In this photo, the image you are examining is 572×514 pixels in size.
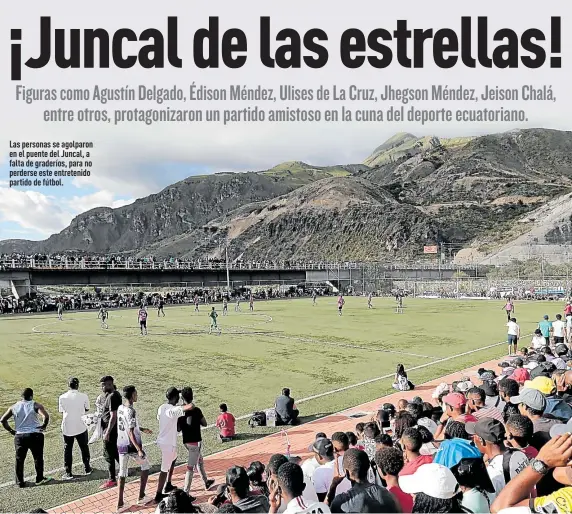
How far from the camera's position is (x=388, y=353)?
21984mm

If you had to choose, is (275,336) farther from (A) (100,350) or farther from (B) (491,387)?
(B) (491,387)

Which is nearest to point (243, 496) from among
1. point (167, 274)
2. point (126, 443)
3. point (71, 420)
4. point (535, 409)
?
point (126, 443)

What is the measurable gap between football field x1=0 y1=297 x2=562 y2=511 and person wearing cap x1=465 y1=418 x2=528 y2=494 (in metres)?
6.44

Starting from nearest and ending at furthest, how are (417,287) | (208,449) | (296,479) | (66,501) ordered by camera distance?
1. (296,479)
2. (66,501)
3. (208,449)
4. (417,287)

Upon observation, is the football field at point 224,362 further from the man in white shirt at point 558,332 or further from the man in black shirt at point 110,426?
the man in white shirt at point 558,332

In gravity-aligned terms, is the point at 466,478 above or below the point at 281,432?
above

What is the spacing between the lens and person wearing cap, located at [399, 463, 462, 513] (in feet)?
13.0

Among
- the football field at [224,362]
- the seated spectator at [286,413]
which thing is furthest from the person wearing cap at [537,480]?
the seated spectator at [286,413]

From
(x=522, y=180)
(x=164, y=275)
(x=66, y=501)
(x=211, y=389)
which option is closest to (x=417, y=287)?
(x=164, y=275)

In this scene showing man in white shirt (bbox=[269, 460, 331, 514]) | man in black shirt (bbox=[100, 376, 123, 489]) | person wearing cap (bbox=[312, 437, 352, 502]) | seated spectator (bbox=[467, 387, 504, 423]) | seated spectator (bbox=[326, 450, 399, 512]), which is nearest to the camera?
man in white shirt (bbox=[269, 460, 331, 514])

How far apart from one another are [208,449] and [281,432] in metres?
1.82

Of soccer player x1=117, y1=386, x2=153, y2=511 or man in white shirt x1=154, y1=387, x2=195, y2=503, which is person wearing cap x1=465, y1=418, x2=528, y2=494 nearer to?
man in white shirt x1=154, y1=387, x2=195, y2=503

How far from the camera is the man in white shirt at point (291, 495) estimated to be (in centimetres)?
394

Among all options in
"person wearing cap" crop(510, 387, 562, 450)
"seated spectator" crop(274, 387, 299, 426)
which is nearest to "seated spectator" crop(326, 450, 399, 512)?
"person wearing cap" crop(510, 387, 562, 450)
